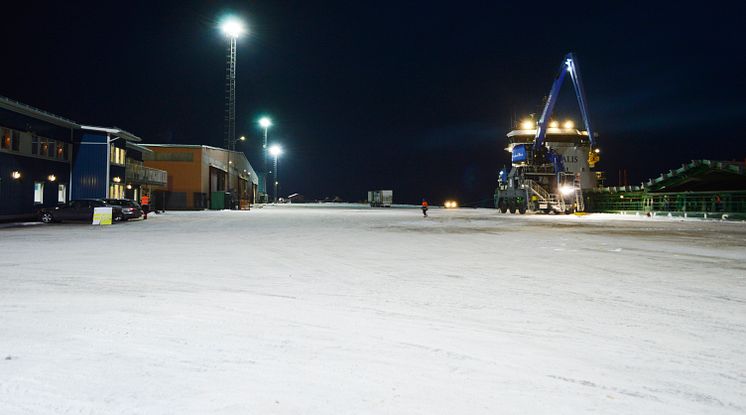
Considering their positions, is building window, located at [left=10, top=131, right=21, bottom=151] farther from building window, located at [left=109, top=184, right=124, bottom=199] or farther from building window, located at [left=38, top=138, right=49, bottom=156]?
building window, located at [left=109, top=184, right=124, bottom=199]

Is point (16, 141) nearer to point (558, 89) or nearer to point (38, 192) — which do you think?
point (38, 192)

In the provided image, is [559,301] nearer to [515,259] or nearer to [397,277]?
[397,277]

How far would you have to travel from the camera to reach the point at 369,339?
5.31 meters

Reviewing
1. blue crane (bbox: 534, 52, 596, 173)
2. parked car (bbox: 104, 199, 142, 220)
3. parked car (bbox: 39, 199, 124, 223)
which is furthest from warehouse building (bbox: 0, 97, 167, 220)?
Answer: blue crane (bbox: 534, 52, 596, 173)

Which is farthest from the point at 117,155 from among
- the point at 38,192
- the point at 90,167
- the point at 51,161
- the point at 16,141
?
the point at 16,141

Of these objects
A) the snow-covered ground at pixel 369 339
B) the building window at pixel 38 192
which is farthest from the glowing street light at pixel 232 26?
the snow-covered ground at pixel 369 339

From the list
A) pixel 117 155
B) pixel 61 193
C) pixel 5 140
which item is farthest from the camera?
pixel 117 155

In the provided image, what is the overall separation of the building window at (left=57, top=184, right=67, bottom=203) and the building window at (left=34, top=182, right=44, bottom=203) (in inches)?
85.2

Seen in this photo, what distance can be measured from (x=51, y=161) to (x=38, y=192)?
8.36 ft

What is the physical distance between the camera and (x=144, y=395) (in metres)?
3.78

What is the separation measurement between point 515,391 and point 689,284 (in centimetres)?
672

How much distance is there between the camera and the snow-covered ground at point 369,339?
12.4ft

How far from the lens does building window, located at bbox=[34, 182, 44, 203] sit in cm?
3331

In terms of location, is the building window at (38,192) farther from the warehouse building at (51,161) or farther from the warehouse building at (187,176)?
the warehouse building at (187,176)
